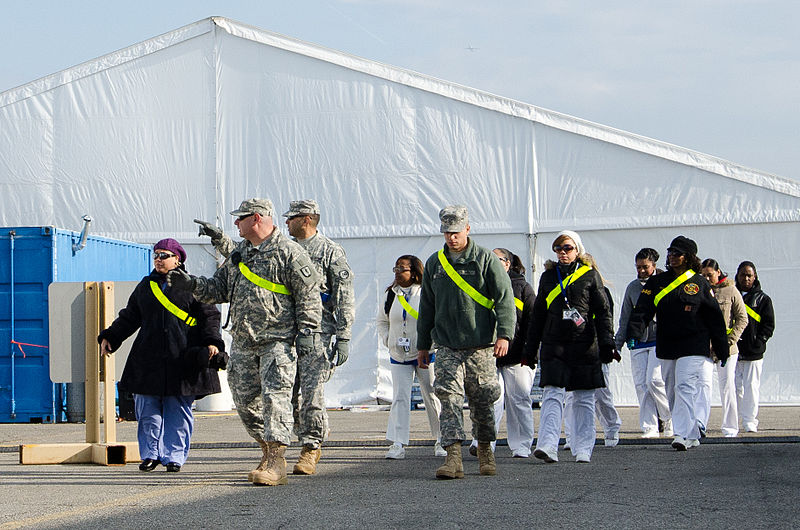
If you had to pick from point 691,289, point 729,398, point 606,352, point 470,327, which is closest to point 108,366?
point 470,327

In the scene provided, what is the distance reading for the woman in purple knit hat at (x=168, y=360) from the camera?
902 cm

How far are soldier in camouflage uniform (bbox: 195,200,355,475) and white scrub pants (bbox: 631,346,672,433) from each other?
450 cm

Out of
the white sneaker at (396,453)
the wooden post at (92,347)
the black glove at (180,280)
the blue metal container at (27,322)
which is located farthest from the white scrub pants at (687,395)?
the blue metal container at (27,322)

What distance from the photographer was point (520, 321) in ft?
35.3

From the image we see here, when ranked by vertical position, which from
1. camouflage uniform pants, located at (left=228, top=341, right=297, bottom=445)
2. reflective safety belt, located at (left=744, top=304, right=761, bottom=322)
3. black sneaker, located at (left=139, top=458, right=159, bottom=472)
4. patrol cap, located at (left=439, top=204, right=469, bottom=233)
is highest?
patrol cap, located at (left=439, top=204, right=469, bottom=233)

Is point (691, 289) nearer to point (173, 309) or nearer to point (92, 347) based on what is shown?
point (173, 309)

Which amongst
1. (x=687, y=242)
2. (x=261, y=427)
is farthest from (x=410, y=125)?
(x=261, y=427)

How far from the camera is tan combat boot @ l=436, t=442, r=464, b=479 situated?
8.45 m

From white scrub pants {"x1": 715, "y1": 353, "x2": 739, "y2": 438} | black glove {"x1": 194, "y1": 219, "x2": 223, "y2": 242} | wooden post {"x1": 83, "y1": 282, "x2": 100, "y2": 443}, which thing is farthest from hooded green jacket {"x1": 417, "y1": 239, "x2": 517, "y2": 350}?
white scrub pants {"x1": 715, "y1": 353, "x2": 739, "y2": 438}

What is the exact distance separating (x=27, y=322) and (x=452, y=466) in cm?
993

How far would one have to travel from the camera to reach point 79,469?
31.8ft

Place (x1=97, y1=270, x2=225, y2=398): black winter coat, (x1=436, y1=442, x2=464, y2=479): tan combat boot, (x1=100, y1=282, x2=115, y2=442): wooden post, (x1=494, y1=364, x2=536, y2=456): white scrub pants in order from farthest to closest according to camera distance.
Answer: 1. (x1=494, y1=364, x2=536, y2=456): white scrub pants
2. (x1=100, y1=282, x2=115, y2=442): wooden post
3. (x1=97, y1=270, x2=225, y2=398): black winter coat
4. (x1=436, y1=442, x2=464, y2=479): tan combat boot

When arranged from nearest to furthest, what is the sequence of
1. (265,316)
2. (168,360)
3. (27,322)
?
(265,316), (168,360), (27,322)

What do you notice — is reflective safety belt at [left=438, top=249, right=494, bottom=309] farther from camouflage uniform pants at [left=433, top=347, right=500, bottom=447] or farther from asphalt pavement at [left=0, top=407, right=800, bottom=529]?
asphalt pavement at [left=0, top=407, right=800, bottom=529]
